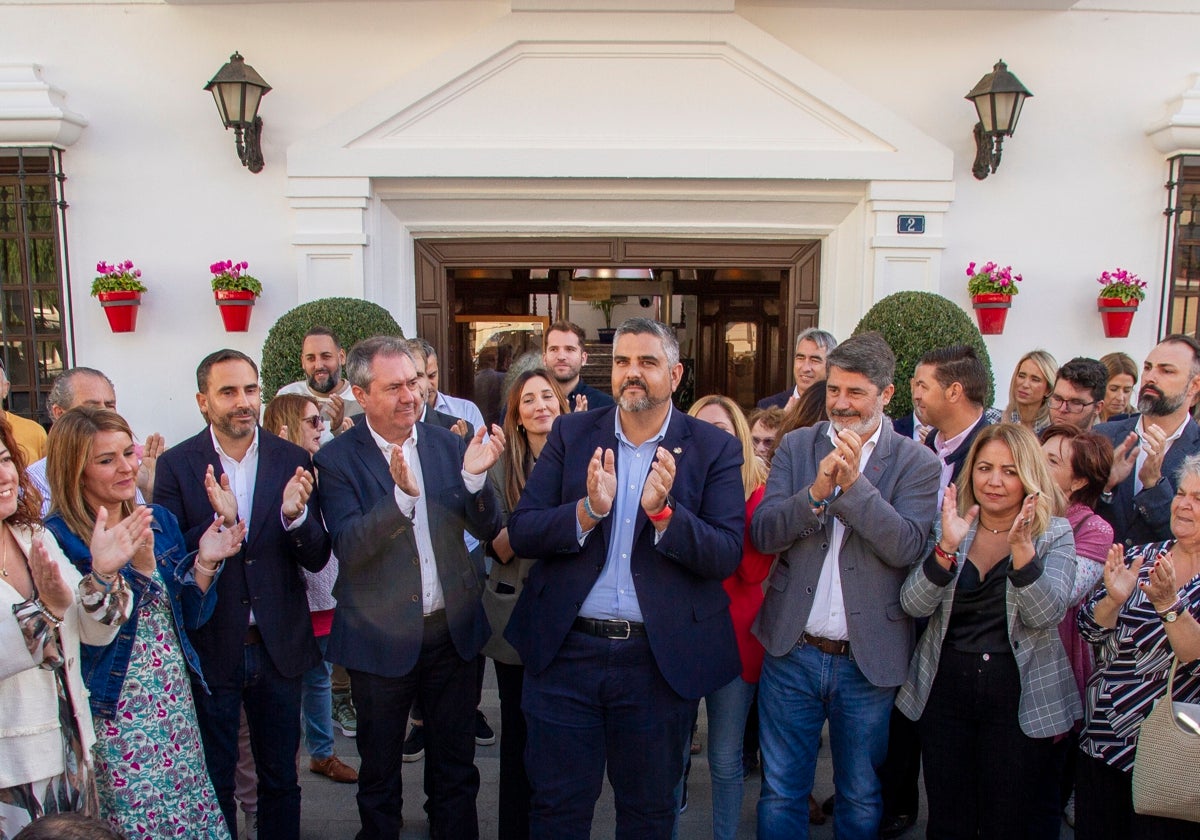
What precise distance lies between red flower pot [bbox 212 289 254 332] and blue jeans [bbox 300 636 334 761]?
3032 millimetres

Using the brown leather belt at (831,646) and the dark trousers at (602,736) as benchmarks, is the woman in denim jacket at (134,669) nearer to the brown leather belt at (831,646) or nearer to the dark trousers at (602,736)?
the dark trousers at (602,736)

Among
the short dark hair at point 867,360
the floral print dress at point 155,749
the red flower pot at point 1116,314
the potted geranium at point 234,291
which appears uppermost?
the potted geranium at point 234,291

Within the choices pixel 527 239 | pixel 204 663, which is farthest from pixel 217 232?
pixel 204 663

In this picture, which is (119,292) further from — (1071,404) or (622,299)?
(1071,404)

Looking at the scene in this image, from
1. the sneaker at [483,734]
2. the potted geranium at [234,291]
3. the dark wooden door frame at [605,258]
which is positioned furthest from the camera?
the dark wooden door frame at [605,258]

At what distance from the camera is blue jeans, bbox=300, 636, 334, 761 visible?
12.9ft

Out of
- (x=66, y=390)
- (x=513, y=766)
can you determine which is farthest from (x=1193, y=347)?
(x=66, y=390)

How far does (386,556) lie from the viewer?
2.96 m

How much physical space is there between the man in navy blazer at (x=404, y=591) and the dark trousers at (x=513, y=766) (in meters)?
0.12

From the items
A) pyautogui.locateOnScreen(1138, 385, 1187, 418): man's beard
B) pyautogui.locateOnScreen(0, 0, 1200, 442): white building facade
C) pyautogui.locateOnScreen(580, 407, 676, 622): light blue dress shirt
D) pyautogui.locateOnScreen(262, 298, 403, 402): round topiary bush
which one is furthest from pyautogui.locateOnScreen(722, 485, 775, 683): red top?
Result: pyautogui.locateOnScreen(0, 0, 1200, 442): white building facade

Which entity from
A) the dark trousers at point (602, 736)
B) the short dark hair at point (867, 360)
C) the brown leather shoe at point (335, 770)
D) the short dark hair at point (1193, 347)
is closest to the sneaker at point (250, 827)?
the brown leather shoe at point (335, 770)

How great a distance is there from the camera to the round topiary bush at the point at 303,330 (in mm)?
5484

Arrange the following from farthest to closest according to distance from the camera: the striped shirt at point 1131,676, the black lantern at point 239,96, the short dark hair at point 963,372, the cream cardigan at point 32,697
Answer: the black lantern at point 239,96
the short dark hair at point 963,372
the striped shirt at point 1131,676
the cream cardigan at point 32,697

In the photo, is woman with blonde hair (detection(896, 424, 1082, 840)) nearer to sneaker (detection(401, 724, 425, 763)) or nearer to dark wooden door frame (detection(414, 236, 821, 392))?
sneaker (detection(401, 724, 425, 763))
